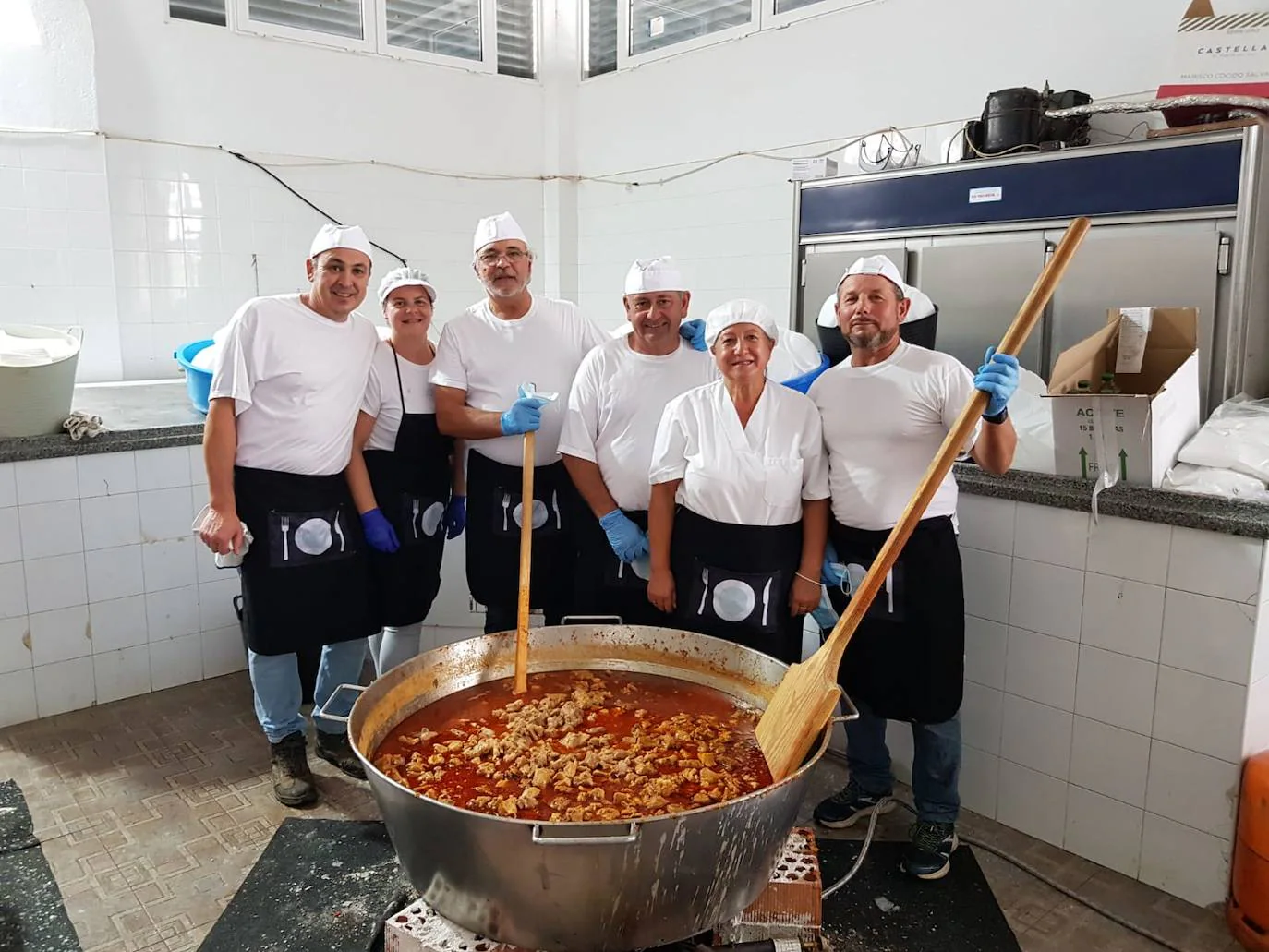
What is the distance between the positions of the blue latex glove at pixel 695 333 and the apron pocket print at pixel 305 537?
3.59 feet

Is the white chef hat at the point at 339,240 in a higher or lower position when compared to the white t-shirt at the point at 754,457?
higher

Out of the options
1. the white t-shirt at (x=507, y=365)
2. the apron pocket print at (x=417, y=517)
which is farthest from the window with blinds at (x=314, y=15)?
the apron pocket print at (x=417, y=517)

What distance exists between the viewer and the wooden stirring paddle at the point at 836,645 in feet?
5.67

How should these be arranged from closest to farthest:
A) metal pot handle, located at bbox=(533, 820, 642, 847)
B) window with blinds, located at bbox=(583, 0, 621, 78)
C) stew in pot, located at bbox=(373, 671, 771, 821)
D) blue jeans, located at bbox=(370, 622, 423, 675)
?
metal pot handle, located at bbox=(533, 820, 642, 847), stew in pot, located at bbox=(373, 671, 771, 821), blue jeans, located at bbox=(370, 622, 423, 675), window with blinds, located at bbox=(583, 0, 621, 78)

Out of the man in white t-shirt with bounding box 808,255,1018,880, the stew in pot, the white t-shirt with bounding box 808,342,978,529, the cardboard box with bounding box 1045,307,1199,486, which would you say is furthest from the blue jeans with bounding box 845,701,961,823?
the cardboard box with bounding box 1045,307,1199,486

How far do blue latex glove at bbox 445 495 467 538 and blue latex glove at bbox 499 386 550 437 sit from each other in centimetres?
58

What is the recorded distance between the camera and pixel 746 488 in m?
2.35

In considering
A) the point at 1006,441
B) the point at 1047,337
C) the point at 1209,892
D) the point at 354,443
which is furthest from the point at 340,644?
the point at 1047,337

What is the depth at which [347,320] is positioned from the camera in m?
2.73

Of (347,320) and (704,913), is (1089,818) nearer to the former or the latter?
(704,913)

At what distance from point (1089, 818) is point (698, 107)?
181 inches

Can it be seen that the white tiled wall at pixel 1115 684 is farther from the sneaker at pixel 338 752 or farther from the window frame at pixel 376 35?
the window frame at pixel 376 35

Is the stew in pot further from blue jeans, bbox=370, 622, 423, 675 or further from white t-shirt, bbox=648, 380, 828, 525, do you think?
blue jeans, bbox=370, 622, 423, 675

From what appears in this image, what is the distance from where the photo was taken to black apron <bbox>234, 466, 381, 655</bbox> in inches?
104
